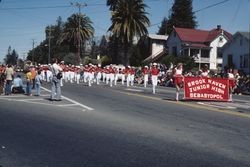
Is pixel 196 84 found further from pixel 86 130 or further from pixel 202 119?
pixel 86 130

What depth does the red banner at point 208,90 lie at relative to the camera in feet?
73.5

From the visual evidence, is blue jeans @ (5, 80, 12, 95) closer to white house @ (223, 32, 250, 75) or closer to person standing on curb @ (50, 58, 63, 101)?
person standing on curb @ (50, 58, 63, 101)

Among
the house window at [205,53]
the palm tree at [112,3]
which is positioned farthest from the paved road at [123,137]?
the house window at [205,53]

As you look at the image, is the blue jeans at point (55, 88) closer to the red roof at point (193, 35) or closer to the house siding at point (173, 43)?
the red roof at point (193, 35)

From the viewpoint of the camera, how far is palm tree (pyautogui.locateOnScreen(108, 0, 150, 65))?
Answer: 214 ft

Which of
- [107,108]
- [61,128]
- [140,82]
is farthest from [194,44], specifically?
[61,128]

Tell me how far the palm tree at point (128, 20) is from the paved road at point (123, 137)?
4828 centimetres

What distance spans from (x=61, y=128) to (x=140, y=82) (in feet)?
121

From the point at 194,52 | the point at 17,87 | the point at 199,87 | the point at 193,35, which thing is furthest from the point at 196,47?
the point at 199,87

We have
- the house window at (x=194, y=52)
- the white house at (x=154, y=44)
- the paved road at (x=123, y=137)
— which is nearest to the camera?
the paved road at (x=123, y=137)

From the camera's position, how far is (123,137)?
36.6ft

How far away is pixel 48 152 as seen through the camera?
30.8 ft

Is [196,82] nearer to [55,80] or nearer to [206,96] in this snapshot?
[206,96]

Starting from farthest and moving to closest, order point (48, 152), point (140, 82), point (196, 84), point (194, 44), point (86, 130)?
point (194, 44), point (140, 82), point (196, 84), point (86, 130), point (48, 152)
